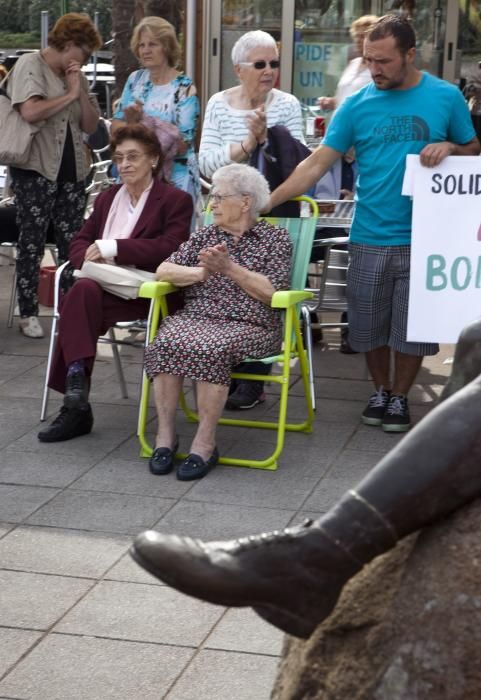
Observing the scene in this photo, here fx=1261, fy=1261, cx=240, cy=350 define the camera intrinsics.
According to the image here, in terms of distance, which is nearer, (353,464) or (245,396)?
(353,464)

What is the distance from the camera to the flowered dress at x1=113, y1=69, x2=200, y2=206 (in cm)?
754

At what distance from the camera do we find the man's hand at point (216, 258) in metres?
5.74

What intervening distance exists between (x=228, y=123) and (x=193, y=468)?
7.25 feet

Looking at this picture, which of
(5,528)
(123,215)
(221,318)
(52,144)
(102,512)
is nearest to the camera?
(5,528)

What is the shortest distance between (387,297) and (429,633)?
381cm

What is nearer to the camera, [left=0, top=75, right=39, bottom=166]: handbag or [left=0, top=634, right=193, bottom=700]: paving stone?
[left=0, top=634, right=193, bottom=700]: paving stone

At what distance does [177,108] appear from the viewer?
24.7 ft

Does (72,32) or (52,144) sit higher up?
(72,32)

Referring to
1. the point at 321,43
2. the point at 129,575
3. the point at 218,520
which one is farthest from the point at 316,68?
the point at 129,575

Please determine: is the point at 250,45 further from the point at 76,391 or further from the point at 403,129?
the point at 76,391

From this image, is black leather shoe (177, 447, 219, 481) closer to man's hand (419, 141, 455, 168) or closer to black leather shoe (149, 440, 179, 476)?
black leather shoe (149, 440, 179, 476)

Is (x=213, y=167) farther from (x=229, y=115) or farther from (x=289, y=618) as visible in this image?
Answer: (x=289, y=618)

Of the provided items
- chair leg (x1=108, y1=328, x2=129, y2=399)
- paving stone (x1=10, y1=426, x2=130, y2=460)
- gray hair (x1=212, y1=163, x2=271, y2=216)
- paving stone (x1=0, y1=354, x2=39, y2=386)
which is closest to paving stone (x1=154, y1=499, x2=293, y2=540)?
paving stone (x1=10, y1=426, x2=130, y2=460)

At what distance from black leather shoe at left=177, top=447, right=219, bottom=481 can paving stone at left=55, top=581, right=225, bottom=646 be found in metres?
1.29
